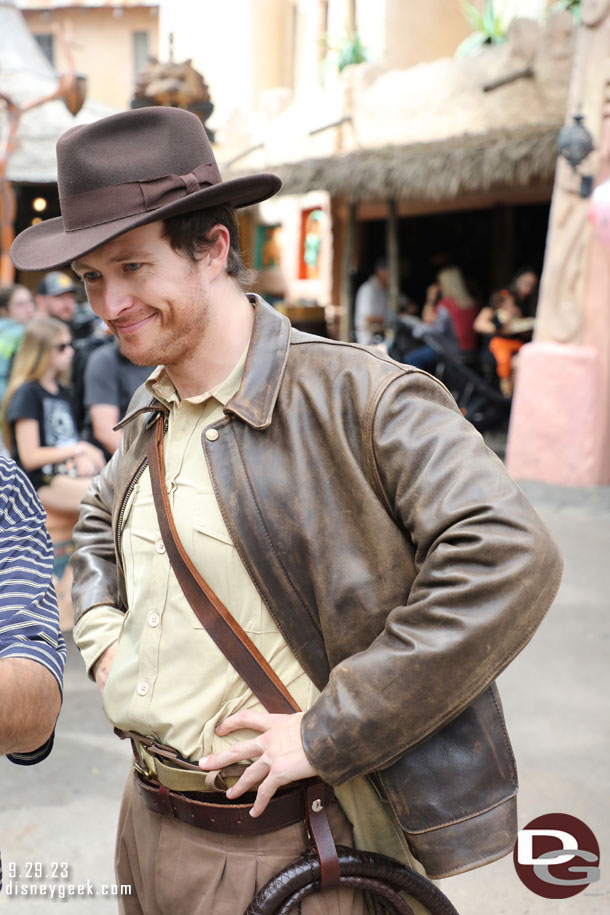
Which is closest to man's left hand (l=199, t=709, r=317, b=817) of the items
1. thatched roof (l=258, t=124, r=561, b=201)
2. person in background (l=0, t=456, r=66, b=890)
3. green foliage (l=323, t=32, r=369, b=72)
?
person in background (l=0, t=456, r=66, b=890)

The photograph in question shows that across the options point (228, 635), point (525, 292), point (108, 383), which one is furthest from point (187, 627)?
point (525, 292)

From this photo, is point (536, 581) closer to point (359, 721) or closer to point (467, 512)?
point (467, 512)

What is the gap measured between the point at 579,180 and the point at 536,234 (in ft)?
20.0

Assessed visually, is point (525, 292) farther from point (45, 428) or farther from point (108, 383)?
point (45, 428)

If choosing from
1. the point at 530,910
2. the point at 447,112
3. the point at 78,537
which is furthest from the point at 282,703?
the point at 447,112

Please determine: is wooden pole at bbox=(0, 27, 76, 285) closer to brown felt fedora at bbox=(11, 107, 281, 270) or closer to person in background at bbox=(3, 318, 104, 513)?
person in background at bbox=(3, 318, 104, 513)

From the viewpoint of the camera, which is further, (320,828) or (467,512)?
(320,828)

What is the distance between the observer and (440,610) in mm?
1333

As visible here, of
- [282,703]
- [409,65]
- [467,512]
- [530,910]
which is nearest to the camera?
[467,512]

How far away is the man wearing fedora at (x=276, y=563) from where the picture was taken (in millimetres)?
1356

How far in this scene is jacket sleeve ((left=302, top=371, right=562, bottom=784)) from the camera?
133 cm

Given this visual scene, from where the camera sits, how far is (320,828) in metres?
1.54

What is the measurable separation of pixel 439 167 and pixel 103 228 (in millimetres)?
9298

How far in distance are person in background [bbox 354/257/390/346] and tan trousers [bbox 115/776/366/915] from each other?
11.2 metres
